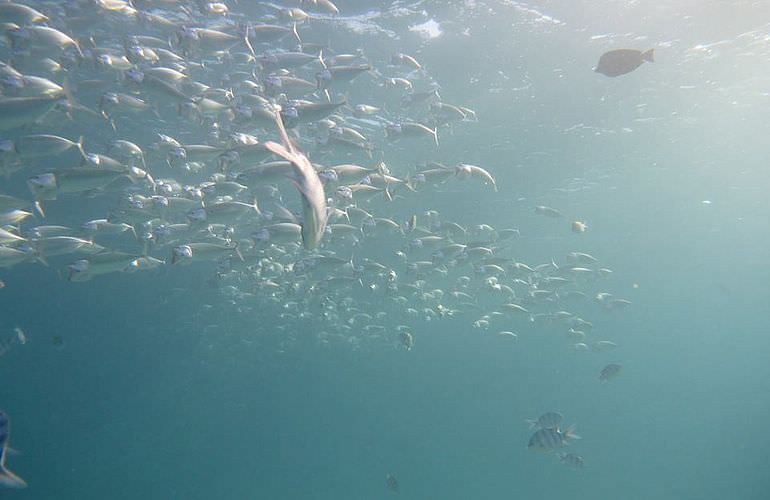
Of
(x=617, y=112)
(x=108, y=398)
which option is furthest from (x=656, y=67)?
Result: (x=108, y=398)

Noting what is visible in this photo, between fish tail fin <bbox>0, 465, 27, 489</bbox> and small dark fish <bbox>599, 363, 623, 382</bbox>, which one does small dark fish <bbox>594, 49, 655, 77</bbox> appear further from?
small dark fish <bbox>599, 363, 623, 382</bbox>

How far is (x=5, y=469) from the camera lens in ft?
11.0

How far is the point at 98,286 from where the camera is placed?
2883 cm

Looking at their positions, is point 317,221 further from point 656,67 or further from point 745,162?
point 745,162

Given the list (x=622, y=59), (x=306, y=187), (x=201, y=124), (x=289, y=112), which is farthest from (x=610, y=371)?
(x=306, y=187)

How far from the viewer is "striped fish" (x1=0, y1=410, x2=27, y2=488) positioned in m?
3.27

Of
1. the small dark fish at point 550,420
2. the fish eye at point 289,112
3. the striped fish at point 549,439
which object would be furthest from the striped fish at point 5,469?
the small dark fish at point 550,420

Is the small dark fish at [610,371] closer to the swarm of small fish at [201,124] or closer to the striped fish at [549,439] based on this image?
the swarm of small fish at [201,124]

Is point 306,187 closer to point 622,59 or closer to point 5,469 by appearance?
point 5,469

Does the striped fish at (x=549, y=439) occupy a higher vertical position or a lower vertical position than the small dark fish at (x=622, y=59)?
lower

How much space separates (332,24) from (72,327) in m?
32.7

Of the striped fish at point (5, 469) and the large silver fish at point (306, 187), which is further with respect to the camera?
the striped fish at point (5, 469)

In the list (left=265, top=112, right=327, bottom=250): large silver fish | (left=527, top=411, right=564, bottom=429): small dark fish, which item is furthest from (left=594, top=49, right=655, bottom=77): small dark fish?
(left=527, top=411, right=564, bottom=429): small dark fish

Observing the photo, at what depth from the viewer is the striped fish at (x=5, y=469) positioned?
10.7 feet
